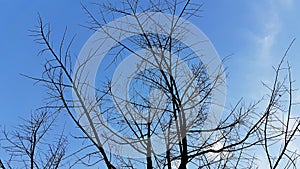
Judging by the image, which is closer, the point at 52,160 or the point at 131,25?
the point at 131,25

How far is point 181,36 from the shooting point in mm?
1524

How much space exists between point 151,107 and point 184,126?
194mm

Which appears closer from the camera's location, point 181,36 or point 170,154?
point 170,154

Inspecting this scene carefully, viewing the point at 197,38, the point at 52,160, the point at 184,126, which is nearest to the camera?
the point at 184,126

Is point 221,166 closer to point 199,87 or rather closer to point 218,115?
point 218,115

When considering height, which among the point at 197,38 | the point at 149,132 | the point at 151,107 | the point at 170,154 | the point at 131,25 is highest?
the point at 131,25

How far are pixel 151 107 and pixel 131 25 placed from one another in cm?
39

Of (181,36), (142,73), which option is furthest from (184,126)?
(181,36)

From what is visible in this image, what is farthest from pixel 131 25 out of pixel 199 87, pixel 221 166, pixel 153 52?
pixel 221 166

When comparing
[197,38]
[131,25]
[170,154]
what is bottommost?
[170,154]

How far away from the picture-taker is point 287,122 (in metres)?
1.40

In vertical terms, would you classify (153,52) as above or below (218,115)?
above

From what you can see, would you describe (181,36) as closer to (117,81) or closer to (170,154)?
(117,81)

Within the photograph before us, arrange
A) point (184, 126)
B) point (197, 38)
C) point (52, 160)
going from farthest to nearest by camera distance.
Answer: point (52, 160)
point (197, 38)
point (184, 126)
